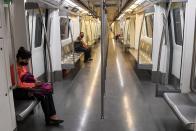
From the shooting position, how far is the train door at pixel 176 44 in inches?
227

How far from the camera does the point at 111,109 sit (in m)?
4.81

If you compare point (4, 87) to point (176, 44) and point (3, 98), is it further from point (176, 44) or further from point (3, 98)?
point (176, 44)

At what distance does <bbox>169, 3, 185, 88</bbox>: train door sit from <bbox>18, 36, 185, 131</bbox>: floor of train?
678mm

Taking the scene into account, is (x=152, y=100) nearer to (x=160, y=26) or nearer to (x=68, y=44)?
(x=160, y=26)

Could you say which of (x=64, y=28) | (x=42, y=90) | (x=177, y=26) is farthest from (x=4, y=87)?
(x=64, y=28)

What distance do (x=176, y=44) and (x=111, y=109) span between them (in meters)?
2.70

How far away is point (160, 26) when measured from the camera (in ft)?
21.5

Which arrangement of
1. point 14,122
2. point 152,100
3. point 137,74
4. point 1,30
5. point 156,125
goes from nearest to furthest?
point 1,30 < point 14,122 < point 156,125 < point 152,100 < point 137,74

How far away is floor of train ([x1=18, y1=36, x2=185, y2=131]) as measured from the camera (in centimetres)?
399

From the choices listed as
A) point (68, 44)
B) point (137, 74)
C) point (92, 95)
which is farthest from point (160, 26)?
point (68, 44)

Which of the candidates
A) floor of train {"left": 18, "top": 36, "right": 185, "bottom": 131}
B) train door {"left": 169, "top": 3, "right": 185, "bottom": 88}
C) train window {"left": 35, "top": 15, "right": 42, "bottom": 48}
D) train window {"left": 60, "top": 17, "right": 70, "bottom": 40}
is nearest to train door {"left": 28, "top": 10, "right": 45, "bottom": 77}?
train window {"left": 35, "top": 15, "right": 42, "bottom": 48}

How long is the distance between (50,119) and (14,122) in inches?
34.7

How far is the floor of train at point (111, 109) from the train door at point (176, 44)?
26.7 inches

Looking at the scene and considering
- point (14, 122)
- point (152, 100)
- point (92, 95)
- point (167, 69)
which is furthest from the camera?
point (167, 69)
